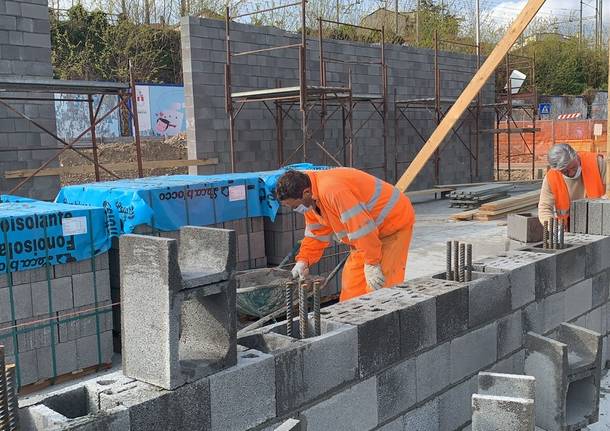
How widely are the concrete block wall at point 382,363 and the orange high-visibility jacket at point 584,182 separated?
2.58ft

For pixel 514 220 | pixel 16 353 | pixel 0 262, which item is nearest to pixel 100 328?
pixel 16 353

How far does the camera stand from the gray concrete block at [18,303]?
17.4ft

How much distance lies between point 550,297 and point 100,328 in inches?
153

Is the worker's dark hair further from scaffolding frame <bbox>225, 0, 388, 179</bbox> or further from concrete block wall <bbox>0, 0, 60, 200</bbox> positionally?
scaffolding frame <bbox>225, 0, 388, 179</bbox>

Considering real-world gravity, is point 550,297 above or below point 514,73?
below

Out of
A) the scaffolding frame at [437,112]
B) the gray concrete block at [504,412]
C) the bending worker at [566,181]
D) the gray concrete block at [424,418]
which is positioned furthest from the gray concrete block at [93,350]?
the scaffolding frame at [437,112]

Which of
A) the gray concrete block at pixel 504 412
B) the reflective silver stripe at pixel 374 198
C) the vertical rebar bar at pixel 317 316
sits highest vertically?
the reflective silver stripe at pixel 374 198

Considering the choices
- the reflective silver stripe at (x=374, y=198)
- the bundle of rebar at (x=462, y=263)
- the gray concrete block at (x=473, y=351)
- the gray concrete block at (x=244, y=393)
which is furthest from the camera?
the reflective silver stripe at (x=374, y=198)

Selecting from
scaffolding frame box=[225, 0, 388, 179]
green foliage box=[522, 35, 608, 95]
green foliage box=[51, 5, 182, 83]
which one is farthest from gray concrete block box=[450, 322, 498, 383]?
green foliage box=[522, 35, 608, 95]

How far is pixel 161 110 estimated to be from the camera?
20922 millimetres

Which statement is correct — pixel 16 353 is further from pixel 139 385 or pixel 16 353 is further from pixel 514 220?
pixel 514 220

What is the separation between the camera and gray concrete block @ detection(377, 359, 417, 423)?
3.46m

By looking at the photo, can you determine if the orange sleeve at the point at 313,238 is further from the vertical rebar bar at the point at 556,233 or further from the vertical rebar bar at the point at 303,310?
the vertical rebar bar at the point at 303,310

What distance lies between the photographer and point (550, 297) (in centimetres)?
495
